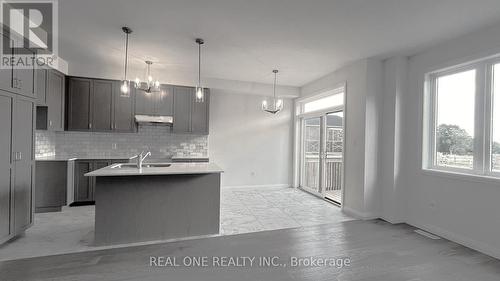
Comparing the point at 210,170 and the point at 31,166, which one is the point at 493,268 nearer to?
the point at 210,170

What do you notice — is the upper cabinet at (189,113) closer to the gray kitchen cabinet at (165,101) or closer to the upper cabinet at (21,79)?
the gray kitchen cabinet at (165,101)

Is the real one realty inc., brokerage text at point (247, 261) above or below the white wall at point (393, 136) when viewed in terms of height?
below

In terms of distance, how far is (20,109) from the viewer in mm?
3023

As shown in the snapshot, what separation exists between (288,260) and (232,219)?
153 cm

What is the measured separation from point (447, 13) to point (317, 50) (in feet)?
5.35

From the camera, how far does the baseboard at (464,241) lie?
2.87 metres

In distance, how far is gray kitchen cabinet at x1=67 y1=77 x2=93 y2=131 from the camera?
4789mm

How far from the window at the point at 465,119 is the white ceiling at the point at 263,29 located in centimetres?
60

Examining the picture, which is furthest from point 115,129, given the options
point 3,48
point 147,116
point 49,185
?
point 3,48

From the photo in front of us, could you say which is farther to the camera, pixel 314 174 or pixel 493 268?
pixel 314 174

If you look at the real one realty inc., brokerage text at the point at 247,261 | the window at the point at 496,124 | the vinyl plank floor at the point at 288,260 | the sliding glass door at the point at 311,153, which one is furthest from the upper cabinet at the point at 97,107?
the window at the point at 496,124

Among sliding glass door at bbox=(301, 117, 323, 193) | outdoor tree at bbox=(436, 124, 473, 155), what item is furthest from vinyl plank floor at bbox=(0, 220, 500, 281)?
sliding glass door at bbox=(301, 117, 323, 193)

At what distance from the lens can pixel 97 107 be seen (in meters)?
4.94

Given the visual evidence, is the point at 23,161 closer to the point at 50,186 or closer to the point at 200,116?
the point at 50,186
